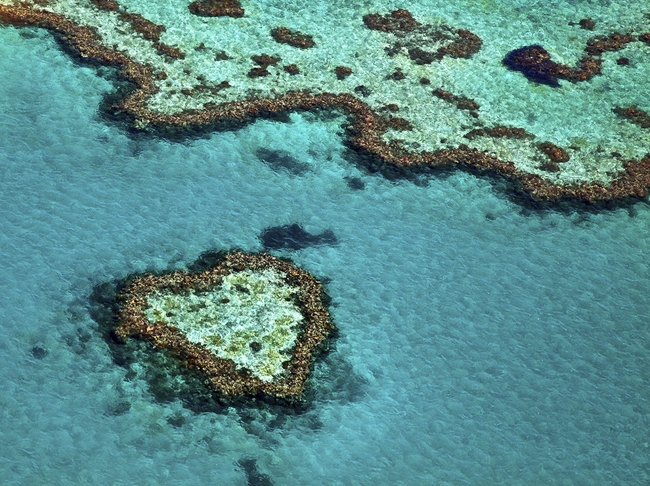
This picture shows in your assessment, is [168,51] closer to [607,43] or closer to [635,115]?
[635,115]

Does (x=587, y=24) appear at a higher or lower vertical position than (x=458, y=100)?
higher

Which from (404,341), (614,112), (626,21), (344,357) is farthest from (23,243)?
(626,21)

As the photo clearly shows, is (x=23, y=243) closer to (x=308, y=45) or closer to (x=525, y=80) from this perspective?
(x=308, y=45)

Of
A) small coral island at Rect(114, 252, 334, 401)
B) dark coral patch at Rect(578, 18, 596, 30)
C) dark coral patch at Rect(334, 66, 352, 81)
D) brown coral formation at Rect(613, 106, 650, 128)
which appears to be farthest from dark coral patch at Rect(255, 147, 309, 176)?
dark coral patch at Rect(578, 18, 596, 30)

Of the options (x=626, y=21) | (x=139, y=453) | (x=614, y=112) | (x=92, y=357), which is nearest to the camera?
(x=139, y=453)

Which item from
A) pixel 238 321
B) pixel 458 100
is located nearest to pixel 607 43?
pixel 458 100

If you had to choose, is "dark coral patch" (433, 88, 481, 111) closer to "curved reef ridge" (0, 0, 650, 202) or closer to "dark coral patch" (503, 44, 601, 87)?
"curved reef ridge" (0, 0, 650, 202)
